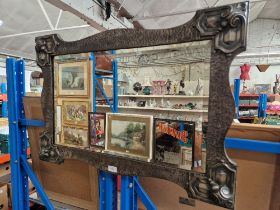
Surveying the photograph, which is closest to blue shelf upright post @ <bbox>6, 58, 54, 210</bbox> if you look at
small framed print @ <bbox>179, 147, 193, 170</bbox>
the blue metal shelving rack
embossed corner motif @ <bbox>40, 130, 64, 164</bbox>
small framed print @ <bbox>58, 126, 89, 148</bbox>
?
the blue metal shelving rack

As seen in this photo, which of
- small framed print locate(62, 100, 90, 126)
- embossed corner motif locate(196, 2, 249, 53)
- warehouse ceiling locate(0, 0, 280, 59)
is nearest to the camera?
embossed corner motif locate(196, 2, 249, 53)

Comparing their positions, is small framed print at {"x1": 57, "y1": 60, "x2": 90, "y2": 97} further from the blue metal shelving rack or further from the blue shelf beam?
the blue shelf beam

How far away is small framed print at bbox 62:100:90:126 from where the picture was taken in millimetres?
991

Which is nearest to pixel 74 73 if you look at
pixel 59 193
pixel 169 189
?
pixel 169 189

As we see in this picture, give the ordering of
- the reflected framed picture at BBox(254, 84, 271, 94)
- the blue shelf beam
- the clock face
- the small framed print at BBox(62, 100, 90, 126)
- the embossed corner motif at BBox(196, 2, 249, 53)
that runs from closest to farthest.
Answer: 1. the embossed corner motif at BBox(196, 2, 249, 53)
2. the blue shelf beam
3. the clock face
4. the small framed print at BBox(62, 100, 90, 126)
5. the reflected framed picture at BBox(254, 84, 271, 94)

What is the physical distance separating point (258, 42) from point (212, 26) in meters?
8.52

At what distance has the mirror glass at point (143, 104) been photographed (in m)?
0.76

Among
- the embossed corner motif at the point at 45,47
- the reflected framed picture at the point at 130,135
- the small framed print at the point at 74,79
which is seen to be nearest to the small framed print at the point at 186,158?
the reflected framed picture at the point at 130,135

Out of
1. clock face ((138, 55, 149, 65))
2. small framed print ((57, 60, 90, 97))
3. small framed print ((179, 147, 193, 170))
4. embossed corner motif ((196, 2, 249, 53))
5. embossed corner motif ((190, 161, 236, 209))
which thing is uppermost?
embossed corner motif ((196, 2, 249, 53))

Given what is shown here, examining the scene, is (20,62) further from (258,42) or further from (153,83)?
(258,42)

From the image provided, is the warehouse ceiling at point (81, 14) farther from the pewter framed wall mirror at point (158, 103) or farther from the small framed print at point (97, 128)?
the small framed print at point (97, 128)

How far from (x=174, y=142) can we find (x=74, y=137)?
547 millimetres

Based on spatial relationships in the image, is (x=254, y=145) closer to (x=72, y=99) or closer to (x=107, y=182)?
(x=107, y=182)

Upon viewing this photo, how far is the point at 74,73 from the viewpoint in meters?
1.00
